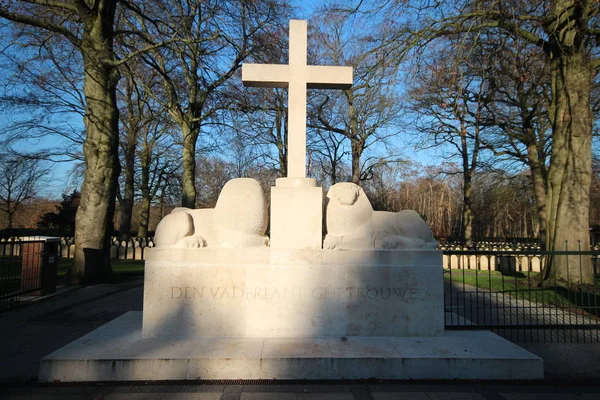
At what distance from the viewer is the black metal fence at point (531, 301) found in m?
6.16

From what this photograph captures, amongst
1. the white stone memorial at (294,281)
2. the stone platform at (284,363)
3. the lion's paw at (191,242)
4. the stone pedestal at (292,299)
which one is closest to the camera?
the stone platform at (284,363)

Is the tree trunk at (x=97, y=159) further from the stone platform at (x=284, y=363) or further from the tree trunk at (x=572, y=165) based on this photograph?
the tree trunk at (x=572, y=165)

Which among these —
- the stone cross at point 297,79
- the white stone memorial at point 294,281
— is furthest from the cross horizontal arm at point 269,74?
the white stone memorial at point 294,281

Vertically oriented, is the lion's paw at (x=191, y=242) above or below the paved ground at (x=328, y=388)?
above

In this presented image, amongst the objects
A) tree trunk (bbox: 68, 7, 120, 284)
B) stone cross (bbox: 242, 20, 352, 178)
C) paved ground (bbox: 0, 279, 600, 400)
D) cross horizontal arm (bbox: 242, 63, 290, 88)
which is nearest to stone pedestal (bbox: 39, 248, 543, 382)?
paved ground (bbox: 0, 279, 600, 400)

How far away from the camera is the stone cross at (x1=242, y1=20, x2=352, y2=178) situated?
5.34 m

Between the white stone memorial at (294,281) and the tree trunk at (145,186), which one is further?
the tree trunk at (145,186)

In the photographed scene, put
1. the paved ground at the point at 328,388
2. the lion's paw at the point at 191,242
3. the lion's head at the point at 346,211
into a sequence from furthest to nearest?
the lion's head at the point at 346,211, the lion's paw at the point at 191,242, the paved ground at the point at 328,388

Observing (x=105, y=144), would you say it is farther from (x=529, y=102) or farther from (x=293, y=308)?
(x=529, y=102)

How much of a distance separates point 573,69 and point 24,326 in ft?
46.2

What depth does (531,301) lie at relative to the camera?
9.70 meters

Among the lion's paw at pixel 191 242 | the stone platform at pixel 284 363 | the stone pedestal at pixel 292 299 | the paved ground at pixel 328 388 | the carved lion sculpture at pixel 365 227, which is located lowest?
the paved ground at pixel 328 388

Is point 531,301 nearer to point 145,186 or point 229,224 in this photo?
point 229,224

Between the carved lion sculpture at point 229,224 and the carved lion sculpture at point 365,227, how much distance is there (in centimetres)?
94
